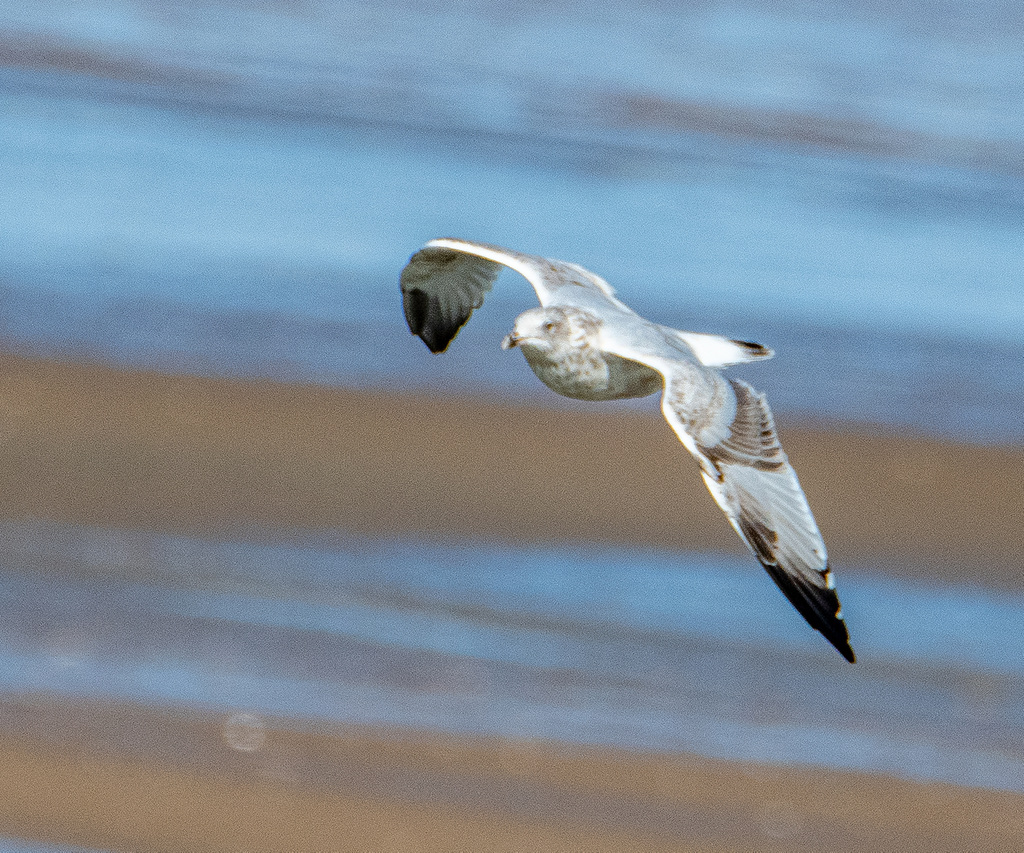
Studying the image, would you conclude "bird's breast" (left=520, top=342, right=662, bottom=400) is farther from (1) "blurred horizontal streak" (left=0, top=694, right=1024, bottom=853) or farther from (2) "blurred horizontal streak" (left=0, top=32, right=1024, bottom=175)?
(2) "blurred horizontal streak" (left=0, top=32, right=1024, bottom=175)

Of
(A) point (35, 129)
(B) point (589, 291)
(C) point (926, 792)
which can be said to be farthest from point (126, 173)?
(C) point (926, 792)

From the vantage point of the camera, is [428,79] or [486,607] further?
[428,79]

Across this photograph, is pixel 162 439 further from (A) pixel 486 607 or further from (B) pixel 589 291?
(B) pixel 589 291

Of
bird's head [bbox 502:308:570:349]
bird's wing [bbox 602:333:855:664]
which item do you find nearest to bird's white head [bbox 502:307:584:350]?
bird's head [bbox 502:308:570:349]

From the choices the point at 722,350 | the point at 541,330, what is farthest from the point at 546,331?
the point at 722,350

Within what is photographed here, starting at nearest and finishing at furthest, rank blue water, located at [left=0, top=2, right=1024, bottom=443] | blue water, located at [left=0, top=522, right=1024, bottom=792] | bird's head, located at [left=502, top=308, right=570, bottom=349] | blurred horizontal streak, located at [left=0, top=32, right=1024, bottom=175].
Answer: bird's head, located at [left=502, top=308, right=570, bottom=349]
blue water, located at [left=0, top=522, right=1024, bottom=792]
blue water, located at [left=0, top=2, right=1024, bottom=443]
blurred horizontal streak, located at [left=0, top=32, right=1024, bottom=175]

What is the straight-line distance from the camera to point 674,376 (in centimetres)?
449

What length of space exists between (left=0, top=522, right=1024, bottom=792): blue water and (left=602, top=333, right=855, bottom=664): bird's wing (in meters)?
1.73

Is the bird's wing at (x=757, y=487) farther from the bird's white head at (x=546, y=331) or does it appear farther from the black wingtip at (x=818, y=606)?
the bird's white head at (x=546, y=331)

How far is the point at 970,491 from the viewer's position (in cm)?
781

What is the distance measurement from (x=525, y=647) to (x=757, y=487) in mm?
2213

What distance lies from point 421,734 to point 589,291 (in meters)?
1.74

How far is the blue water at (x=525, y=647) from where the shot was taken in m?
5.95

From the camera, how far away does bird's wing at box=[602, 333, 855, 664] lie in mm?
4281
